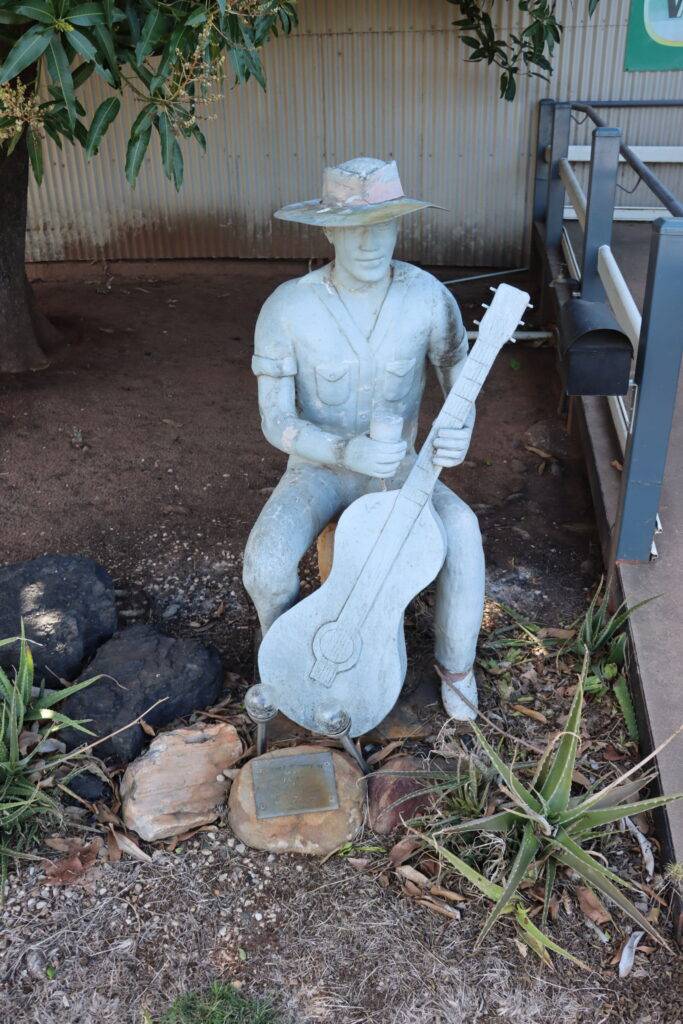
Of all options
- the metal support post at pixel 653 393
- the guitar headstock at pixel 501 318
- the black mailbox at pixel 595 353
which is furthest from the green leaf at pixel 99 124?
the metal support post at pixel 653 393

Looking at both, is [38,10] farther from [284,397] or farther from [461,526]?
[461,526]

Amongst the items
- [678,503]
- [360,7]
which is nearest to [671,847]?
[678,503]

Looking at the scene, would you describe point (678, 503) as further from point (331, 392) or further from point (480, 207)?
point (480, 207)

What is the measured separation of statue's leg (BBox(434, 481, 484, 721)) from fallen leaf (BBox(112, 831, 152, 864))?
40.0 inches

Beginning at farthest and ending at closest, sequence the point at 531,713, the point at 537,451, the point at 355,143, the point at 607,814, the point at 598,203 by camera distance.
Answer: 1. the point at 355,143
2. the point at 537,451
3. the point at 598,203
4. the point at 531,713
5. the point at 607,814

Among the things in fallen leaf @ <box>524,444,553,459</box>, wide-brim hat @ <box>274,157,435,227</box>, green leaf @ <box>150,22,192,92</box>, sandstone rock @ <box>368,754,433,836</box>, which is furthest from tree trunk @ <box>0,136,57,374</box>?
sandstone rock @ <box>368,754,433,836</box>

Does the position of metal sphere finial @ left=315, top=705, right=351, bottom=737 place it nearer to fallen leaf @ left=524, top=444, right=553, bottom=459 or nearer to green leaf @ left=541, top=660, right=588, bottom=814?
green leaf @ left=541, top=660, right=588, bottom=814

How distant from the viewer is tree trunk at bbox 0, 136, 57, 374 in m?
5.36

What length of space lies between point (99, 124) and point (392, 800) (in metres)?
2.16

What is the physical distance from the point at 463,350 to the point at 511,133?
462cm

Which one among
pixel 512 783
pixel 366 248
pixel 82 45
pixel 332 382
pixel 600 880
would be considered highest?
pixel 82 45

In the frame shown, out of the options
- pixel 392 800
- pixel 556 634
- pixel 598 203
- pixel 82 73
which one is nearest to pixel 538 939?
pixel 392 800

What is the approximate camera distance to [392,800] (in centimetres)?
274

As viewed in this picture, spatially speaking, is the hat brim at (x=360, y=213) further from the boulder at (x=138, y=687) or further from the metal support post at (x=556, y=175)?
the metal support post at (x=556, y=175)
